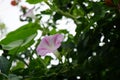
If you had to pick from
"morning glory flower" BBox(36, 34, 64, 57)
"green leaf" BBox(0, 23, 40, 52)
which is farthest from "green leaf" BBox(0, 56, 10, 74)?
"morning glory flower" BBox(36, 34, 64, 57)

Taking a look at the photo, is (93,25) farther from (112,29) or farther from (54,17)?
(54,17)

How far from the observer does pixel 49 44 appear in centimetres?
94

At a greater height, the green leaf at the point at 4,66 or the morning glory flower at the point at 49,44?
the morning glory flower at the point at 49,44

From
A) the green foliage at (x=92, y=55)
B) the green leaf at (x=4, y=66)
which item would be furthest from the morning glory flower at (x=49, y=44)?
the green leaf at (x=4, y=66)

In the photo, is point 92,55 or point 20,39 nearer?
point 20,39

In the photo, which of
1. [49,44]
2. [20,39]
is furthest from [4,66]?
[49,44]

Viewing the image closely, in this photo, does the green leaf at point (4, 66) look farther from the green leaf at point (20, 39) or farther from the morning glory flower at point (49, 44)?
the morning glory flower at point (49, 44)

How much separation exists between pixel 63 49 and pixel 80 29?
0.43ft

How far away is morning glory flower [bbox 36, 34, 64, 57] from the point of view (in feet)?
2.86

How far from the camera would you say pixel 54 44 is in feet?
3.09

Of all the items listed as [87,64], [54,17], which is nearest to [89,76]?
[87,64]

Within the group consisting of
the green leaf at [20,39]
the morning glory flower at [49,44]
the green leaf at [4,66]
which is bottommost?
the green leaf at [4,66]

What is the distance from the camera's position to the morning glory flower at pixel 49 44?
87 centimetres

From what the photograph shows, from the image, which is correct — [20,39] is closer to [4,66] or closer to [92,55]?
[4,66]
